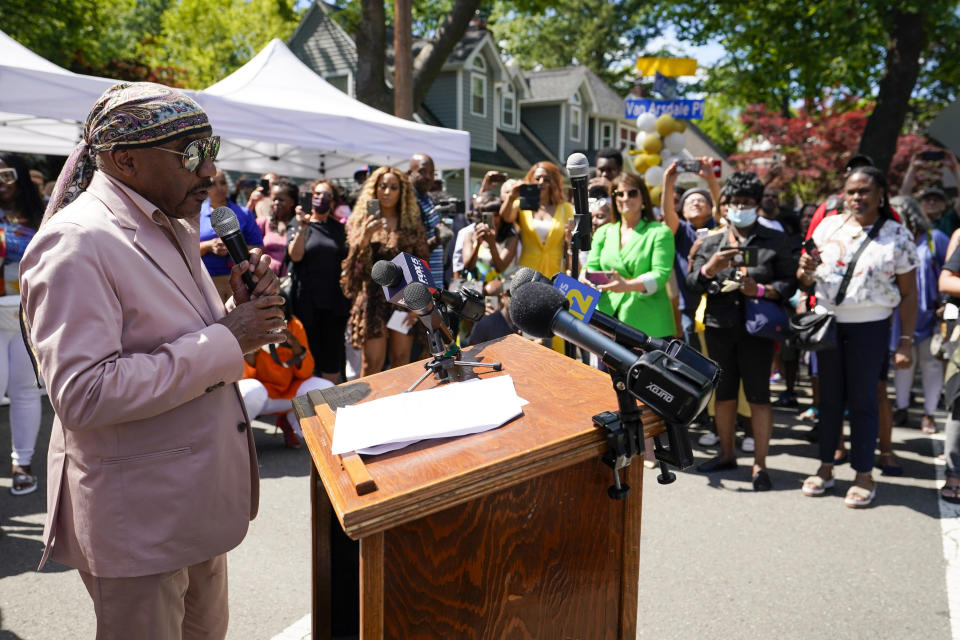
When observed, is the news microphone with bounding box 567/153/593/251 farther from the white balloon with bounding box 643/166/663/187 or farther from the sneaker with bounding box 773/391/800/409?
the white balloon with bounding box 643/166/663/187

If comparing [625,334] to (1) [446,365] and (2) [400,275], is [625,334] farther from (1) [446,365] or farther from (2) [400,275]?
(2) [400,275]

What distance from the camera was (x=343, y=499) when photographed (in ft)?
4.53

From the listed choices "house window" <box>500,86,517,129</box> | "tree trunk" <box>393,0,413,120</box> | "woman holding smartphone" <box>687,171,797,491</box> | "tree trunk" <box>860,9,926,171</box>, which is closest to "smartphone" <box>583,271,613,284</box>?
"woman holding smartphone" <box>687,171,797,491</box>

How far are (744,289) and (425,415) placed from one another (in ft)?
11.9

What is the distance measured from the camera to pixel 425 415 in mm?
1685

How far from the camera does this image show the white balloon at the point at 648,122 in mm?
11242

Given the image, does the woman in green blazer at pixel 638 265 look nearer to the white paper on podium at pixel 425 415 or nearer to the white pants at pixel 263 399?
the white pants at pixel 263 399

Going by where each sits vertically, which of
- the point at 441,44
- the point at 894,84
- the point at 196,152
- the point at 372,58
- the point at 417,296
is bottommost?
the point at 417,296

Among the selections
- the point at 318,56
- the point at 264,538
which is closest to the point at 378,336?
the point at 264,538

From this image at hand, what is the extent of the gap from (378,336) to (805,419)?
4.19 m

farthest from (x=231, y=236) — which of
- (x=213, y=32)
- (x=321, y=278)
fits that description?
(x=213, y=32)

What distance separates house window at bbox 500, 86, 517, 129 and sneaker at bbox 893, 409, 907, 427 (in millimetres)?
22361

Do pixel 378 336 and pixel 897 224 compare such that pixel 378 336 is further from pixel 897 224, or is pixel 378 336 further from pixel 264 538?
pixel 897 224

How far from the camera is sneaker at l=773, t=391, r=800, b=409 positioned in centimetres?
734
